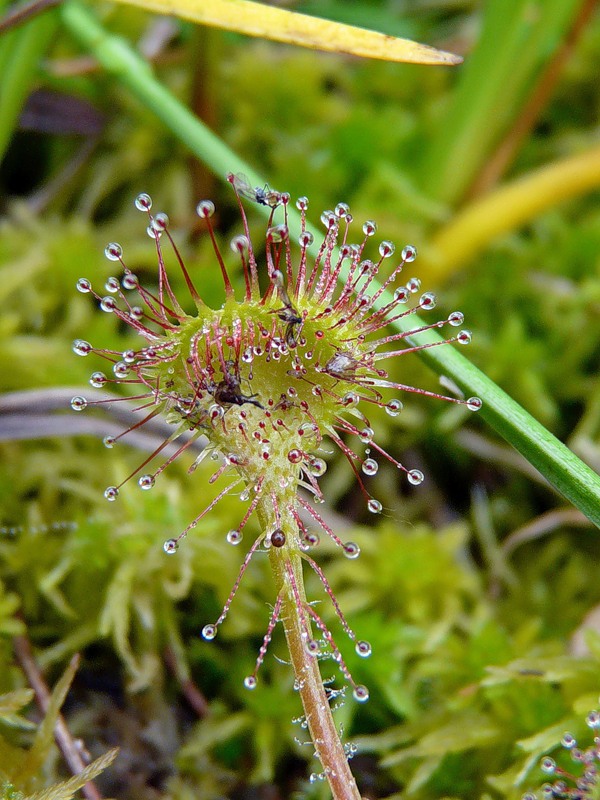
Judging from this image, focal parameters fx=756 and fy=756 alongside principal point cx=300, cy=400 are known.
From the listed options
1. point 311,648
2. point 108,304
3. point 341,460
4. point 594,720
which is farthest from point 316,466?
point 341,460

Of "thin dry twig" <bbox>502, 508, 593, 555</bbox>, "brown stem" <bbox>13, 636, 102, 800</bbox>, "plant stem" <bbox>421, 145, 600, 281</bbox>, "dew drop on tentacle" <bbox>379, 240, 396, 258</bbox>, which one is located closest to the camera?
"dew drop on tentacle" <bbox>379, 240, 396, 258</bbox>

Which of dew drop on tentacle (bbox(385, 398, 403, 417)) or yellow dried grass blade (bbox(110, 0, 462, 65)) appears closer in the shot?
dew drop on tentacle (bbox(385, 398, 403, 417))

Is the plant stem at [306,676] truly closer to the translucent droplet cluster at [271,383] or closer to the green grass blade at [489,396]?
the translucent droplet cluster at [271,383]

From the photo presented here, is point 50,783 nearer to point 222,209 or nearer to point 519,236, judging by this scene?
point 222,209

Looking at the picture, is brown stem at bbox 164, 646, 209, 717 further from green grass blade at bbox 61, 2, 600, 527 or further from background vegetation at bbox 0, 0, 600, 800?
green grass blade at bbox 61, 2, 600, 527

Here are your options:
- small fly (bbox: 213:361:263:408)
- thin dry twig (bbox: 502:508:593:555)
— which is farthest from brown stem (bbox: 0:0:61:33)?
thin dry twig (bbox: 502:508:593:555)

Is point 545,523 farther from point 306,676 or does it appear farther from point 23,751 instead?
point 23,751

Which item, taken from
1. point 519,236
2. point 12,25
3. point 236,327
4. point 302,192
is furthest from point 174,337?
point 519,236
